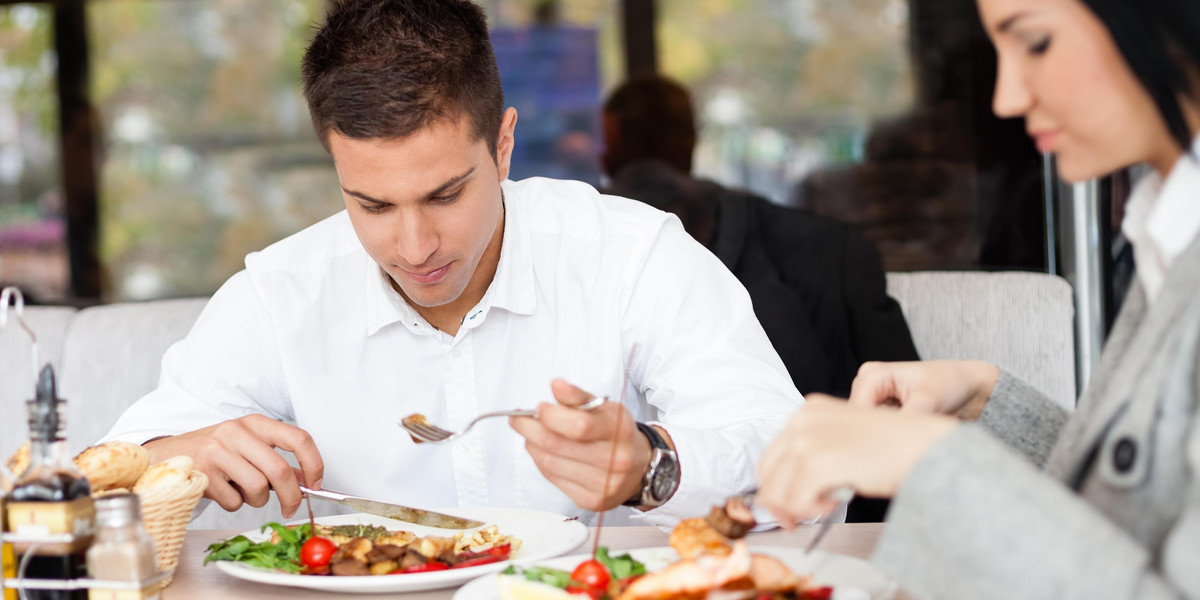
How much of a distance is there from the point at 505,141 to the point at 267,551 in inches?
32.1

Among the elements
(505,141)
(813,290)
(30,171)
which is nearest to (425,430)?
(505,141)

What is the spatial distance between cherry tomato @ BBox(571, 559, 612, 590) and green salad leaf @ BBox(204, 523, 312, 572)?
350 millimetres

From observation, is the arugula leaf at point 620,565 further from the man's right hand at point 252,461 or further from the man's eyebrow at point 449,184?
the man's eyebrow at point 449,184

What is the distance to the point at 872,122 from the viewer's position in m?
3.34

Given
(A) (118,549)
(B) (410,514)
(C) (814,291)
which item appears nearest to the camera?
(A) (118,549)

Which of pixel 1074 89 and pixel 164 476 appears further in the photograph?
pixel 164 476

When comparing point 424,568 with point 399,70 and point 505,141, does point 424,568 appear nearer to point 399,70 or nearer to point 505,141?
point 399,70

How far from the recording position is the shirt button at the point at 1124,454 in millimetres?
796

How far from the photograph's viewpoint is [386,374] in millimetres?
1823

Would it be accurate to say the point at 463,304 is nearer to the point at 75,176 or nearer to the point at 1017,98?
the point at 1017,98

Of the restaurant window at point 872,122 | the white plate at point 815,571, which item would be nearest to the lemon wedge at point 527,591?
the white plate at point 815,571

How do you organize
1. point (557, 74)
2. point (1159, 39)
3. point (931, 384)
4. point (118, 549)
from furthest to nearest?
point (557, 74), point (931, 384), point (118, 549), point (1159, 39)

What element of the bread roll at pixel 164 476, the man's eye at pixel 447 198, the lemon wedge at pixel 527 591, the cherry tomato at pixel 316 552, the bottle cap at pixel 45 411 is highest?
the man's eye at pixel 447 198

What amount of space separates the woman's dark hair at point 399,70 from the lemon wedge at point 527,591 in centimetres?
72
